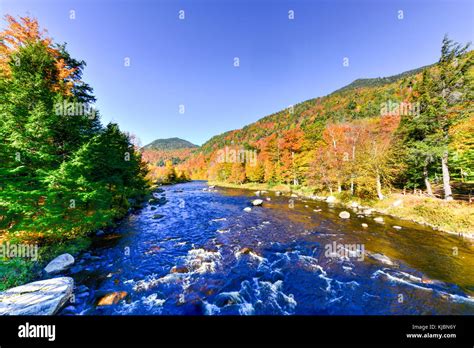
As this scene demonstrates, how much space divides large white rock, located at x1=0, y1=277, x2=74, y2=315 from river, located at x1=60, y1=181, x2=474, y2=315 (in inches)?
20.0

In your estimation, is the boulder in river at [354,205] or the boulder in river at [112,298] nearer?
the boulder in river at [112,298]

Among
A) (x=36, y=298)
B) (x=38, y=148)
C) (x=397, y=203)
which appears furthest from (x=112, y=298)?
(x=397, y=203)

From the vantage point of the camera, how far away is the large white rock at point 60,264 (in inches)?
322

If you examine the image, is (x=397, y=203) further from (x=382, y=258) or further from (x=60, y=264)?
(x=60, y=264)

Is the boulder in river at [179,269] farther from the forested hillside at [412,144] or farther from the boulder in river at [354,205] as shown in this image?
the forested hillside at [412,144]

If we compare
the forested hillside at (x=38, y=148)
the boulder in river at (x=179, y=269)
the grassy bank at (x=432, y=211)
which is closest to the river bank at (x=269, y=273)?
the boulder in river at (x=179, y=269)

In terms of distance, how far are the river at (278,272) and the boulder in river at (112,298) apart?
0.13 meters

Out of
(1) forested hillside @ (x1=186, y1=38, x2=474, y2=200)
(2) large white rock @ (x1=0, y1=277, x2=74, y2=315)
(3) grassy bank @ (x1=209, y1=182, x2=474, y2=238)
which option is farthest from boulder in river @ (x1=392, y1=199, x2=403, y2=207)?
(2) large white rock @ (x1=0, y1=277, x2=74, y2=315)

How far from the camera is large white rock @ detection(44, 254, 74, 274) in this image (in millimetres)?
8183

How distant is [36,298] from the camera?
19.0 ft

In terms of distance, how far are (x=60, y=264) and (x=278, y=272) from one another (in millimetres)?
11356

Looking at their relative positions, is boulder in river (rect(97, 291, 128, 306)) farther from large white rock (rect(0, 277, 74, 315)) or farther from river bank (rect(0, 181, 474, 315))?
large white rock (rect(0, 277, 74, 315))
